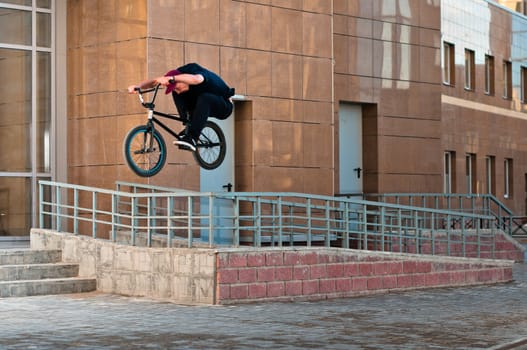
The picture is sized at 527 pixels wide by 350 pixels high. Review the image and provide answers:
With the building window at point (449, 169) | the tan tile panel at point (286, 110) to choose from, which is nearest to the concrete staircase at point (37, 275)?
the tan tile panel at point (286, 110)

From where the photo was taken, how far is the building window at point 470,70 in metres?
38.9

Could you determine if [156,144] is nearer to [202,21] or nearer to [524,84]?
[202,21]

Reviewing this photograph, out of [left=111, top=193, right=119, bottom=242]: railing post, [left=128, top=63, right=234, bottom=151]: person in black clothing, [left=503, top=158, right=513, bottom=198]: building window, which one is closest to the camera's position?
[left=128, top=63, right=234, bottom=151]: person in black clothing

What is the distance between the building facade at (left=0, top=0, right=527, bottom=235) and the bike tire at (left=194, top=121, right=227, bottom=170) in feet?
16.9

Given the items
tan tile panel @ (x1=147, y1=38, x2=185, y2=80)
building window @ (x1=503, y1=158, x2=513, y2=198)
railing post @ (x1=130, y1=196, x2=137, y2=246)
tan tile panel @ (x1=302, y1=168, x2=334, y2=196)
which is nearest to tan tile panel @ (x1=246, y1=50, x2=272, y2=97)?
tan tile panel @ (x1=147, y1=38, x2=185, y2=80)

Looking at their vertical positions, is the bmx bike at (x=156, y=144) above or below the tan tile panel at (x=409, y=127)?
below

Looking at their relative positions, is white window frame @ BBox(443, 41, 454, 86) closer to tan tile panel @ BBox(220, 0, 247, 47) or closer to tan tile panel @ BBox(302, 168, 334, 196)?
tan tile panel @ BBox(302, 168, 334, 196)

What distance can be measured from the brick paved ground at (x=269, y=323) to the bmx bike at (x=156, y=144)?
2.19m

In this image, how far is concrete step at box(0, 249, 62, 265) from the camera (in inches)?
768

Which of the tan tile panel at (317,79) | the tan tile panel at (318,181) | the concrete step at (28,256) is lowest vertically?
the concrete step at (28,256)

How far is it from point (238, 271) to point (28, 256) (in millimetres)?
4421

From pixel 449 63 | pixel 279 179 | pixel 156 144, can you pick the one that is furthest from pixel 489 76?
pixel 156 144

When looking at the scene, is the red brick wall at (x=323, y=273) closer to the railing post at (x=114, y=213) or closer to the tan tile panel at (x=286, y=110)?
the railing post at (x=114, y=213)

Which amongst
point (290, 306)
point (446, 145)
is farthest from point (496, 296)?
point (446, 145)
